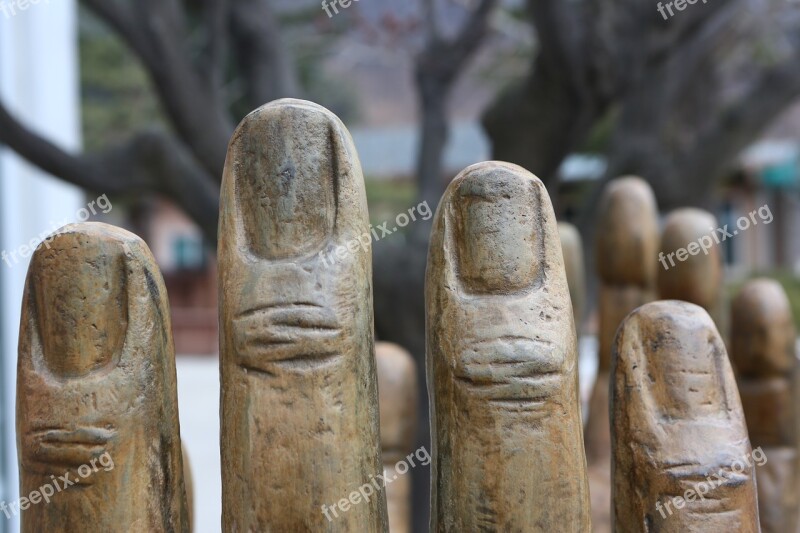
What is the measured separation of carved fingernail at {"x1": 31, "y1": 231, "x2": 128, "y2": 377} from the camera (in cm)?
158

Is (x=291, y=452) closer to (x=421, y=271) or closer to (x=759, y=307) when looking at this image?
(x=759, y=307)

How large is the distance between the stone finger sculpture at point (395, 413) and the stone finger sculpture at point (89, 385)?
1227mm

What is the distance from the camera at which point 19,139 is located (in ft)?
11.4

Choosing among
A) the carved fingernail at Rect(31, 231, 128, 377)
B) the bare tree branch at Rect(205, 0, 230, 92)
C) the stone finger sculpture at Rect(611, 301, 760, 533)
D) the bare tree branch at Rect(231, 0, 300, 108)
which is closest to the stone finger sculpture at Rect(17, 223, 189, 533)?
the carved fingernail at Rect(31, 231, 128, 377)

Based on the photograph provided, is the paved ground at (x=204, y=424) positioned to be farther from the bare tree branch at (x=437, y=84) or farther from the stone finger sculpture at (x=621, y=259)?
the bare tree branch at (x=437, y=84)

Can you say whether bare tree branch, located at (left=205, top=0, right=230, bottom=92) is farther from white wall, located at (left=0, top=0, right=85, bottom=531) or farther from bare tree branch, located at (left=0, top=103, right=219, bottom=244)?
white wall, located at (left=0, top=0, right=85, bottom=531)

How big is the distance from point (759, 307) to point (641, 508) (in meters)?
1.21

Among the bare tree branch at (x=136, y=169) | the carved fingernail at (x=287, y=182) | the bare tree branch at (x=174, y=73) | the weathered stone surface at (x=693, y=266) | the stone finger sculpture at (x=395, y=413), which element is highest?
the bare tree branch at (x=174, y=73)

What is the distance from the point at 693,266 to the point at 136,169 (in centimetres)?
232

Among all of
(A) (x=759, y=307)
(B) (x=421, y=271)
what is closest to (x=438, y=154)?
(B) (x=421, y=271)

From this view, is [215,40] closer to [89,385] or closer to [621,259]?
[621,259]

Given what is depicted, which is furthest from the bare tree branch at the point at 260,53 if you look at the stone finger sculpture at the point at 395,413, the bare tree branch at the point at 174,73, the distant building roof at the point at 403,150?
the distant building roof at the point at 403,150

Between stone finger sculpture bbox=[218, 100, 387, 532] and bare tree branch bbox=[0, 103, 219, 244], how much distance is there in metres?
1.98

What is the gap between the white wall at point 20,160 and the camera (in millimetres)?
4641
